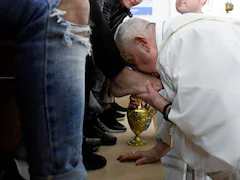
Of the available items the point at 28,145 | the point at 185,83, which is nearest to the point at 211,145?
the point at 185,83

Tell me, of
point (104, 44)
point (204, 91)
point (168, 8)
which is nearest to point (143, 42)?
point (104, 44)

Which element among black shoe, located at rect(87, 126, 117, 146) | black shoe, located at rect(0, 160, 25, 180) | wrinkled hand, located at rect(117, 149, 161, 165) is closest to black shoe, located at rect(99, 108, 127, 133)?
black shoe, located at rect(87, 126, 117, 146)

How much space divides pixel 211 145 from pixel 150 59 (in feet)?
1.46

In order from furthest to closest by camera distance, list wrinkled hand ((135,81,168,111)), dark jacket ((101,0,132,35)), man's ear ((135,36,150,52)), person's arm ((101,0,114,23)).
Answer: dark jacket ((101,0,132,35)) < person's arm ((101,0,114,23)) < man's ear ((135,36,150,52)) < wrinkled hand ((135,81,168,111))

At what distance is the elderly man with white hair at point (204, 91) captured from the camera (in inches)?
40.0

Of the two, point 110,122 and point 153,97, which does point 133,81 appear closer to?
point 153,97

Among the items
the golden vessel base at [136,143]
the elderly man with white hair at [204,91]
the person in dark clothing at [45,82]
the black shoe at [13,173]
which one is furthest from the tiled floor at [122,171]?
the person in dark clothing at [45,82]

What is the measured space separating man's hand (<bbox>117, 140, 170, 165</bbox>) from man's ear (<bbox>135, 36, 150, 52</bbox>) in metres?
0.45

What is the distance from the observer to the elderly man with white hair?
1.02m

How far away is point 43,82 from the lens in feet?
1.98

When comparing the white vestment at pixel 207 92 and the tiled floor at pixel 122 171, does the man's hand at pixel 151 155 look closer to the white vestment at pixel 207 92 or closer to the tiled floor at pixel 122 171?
the tiled floor at pixel 122 171

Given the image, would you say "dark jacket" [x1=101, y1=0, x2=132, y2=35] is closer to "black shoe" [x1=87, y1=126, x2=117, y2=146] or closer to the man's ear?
"black shoe" [x1=87, y1=126, x2=117, y2=146]

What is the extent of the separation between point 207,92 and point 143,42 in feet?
1.23

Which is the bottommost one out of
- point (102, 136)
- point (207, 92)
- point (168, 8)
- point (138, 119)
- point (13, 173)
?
point (102, 136)
